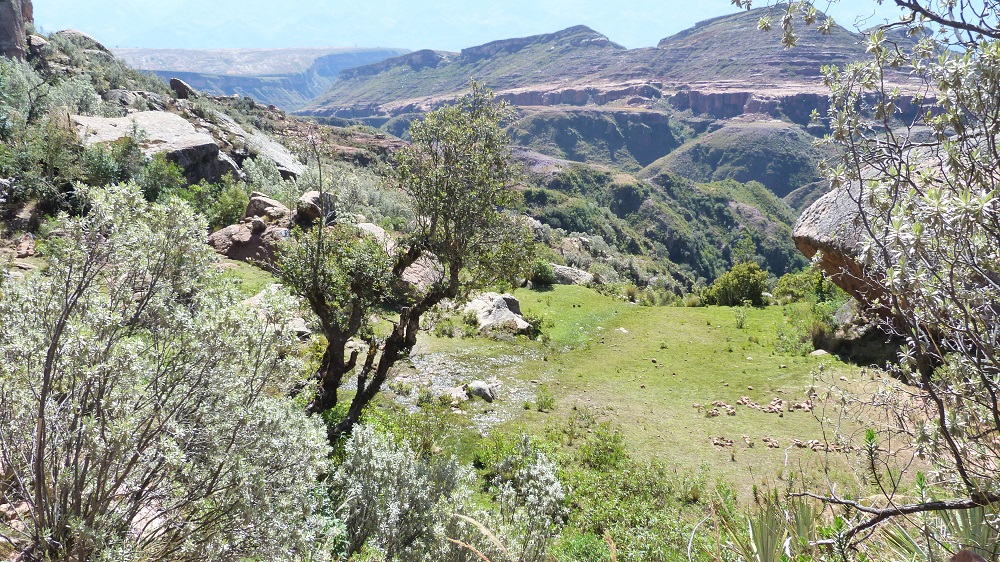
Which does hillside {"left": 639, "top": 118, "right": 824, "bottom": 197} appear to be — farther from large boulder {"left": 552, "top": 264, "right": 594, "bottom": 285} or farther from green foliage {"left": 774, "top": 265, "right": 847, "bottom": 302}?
green foliage {"left": 774, "top": 265, "right": 847, "bottom": 302}

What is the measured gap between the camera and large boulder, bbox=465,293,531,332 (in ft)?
59.5

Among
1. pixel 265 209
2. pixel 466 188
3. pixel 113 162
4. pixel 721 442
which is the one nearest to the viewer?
pixel 466 188

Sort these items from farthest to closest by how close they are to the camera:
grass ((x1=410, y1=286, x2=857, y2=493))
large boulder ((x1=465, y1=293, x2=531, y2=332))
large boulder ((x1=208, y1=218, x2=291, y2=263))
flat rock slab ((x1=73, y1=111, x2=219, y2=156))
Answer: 1. flat rock slab ((x1=73, y1=111, x2=219, y2=156))
2. large boulder ((x1=208, y1=218, x2=291, y2=263))
3. large boulder ((x1=465, y1=293, x2=531, y2=332))
4. grass ((x1=410, y1=286, x2=857, y2=493))

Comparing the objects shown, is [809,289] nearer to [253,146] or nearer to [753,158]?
[253,146]

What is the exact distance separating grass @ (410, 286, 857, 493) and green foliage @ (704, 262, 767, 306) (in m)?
1.84

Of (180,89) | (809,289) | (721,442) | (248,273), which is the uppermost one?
(180,89)

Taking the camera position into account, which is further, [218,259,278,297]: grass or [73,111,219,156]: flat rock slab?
[73,111,219,156]: flat rock slab

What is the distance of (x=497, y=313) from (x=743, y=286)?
479 inches

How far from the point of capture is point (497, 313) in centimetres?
1867

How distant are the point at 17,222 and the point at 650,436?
21.0 metres

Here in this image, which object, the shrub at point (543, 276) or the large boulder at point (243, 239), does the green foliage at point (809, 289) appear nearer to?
the shrub at point (543, 276)

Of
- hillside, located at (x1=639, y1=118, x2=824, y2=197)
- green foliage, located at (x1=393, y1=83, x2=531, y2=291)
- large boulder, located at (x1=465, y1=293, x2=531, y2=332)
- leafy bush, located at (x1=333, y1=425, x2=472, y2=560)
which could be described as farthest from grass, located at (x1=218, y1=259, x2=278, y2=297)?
hillside, located at (x1=639, y1=118, x2=824, y2=197)

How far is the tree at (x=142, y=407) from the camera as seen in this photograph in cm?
354

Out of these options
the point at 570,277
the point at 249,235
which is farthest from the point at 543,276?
the point at 249,235
